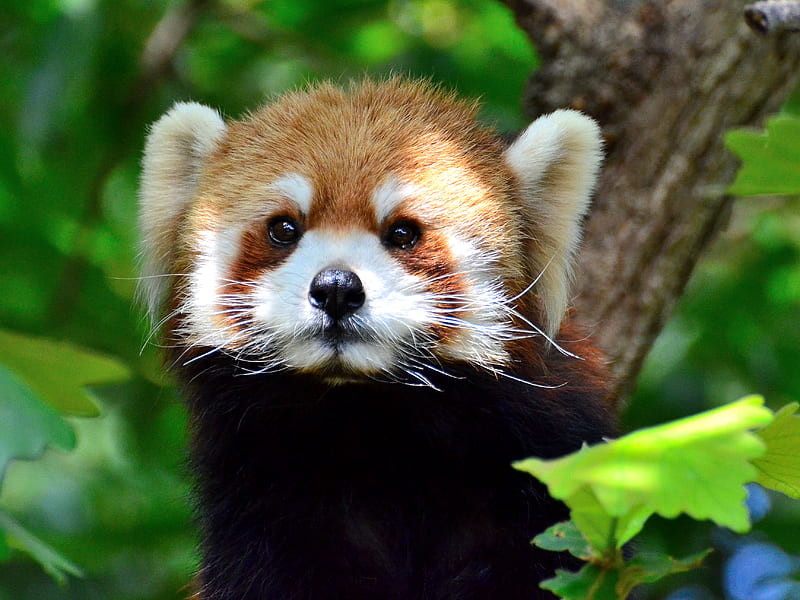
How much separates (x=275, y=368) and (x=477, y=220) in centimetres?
75

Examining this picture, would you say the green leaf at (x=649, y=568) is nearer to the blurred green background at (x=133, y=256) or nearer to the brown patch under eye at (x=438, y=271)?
the brown patch under eye at (x=438, y=271)

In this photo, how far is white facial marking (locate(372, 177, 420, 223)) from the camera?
3.09 meters

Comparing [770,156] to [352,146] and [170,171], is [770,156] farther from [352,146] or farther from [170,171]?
[170,171]

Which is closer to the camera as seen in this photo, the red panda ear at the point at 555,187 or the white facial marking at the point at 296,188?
the white facial marking at the point at 296,188

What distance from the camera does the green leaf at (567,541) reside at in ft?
6.87

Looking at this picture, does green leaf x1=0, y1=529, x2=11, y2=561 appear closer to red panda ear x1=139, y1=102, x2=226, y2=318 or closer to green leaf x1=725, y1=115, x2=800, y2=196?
red panda ear x1=139, y1=102, x2=226, y2=318

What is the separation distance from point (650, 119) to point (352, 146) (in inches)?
45.9

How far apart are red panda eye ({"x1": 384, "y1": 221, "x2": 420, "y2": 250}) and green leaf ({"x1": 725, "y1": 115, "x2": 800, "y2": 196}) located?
1.27 m

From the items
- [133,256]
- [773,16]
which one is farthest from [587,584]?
Answer: [133,256]

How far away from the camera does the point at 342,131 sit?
10.8ft

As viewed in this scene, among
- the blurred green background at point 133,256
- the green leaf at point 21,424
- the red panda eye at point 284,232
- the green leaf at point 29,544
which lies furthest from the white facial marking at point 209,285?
the blurred green background at point 133,256

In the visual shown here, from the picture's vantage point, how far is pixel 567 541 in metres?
2.11

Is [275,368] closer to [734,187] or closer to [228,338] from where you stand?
[228,338]

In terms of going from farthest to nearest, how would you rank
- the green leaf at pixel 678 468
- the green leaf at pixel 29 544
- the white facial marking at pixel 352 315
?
the white facial marking at pixel 352 315 < the green leaf at pixel 29 544 < the green leaf at pixel 678 468
